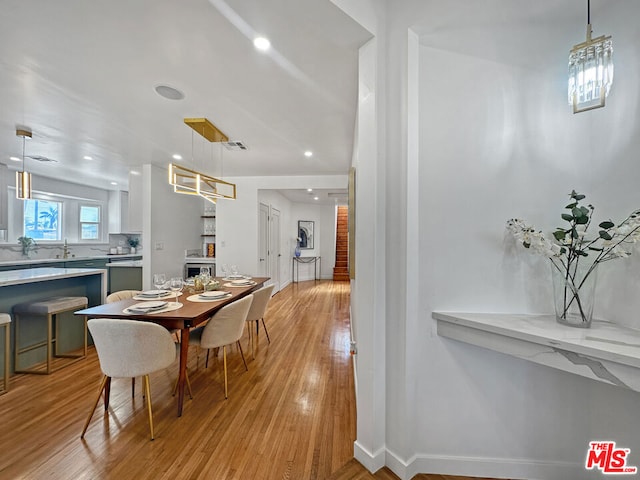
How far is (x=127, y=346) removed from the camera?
1.79 metres

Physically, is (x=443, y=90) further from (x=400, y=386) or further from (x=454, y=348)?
(x=400, y=386)

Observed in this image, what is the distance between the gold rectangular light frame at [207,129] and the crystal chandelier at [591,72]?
114 inches

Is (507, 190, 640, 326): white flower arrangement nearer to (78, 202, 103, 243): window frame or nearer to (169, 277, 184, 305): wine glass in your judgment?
(169, 277, 184, 305): wine glass

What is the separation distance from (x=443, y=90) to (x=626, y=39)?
0.82m

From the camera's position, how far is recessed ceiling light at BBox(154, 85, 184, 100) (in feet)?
7.50

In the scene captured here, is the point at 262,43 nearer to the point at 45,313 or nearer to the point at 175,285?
the point at 175,285

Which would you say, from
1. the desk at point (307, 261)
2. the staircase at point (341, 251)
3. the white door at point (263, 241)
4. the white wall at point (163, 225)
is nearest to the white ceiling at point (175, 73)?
the white wall at point (163, 225)

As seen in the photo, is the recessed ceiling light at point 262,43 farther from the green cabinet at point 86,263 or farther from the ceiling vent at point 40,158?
the green cabinet at point 86,263

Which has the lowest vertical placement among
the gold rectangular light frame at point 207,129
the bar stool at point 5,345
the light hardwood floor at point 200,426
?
the light hardwood floor at point 200,426

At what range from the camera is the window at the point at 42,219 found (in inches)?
227

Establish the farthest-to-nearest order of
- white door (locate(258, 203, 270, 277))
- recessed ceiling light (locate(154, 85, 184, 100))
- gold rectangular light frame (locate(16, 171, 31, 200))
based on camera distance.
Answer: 1. white door (locate(258, 203, 270, 277))
2. gold rectangular light frame (locate(16, 171, 31, 200))
3. recessed ceiling light (locate(154, 85, 184, 100))

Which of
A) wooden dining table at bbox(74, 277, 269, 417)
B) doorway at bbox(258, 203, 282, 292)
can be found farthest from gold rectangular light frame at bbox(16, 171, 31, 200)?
→ doorway at bbox(258, 203, 282, 292)

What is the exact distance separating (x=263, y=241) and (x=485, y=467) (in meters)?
4.97

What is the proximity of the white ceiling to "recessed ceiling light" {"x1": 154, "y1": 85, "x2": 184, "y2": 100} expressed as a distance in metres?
0.05
